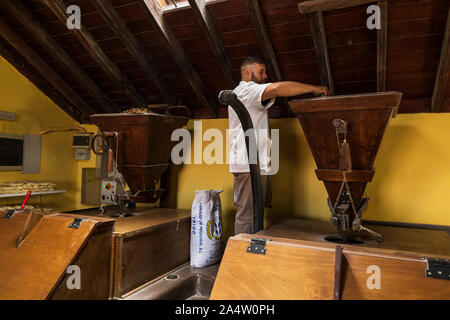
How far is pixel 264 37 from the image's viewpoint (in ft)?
8.56

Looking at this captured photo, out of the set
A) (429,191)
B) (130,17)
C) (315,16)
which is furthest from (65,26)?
(429,191)

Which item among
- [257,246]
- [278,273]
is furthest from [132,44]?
[278,273]

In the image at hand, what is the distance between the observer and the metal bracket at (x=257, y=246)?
1.67 meters

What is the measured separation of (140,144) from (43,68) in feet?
6.10

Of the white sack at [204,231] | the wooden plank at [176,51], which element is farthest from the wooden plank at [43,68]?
the white sack at [204,231]

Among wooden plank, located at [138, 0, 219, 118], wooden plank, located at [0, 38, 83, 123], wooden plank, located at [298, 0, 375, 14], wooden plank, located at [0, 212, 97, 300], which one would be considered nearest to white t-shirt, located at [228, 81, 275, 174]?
wooden plank, located at [298, 0, 375, 14]

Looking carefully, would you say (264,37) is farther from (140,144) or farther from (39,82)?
(39,82)

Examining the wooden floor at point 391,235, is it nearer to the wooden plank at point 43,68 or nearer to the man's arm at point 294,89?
the man's arm at point 294,89

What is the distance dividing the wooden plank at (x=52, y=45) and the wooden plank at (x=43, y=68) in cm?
27

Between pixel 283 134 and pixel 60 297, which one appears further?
pixel 283 134
